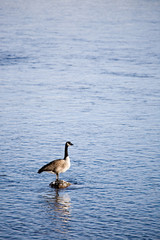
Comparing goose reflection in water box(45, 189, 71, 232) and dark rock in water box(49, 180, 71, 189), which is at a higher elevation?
dark rock in water box(49, 180, 71, 189)

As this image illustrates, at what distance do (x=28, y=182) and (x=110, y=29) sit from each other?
170ft

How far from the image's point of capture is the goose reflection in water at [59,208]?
17156mm

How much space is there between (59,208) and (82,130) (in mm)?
11507

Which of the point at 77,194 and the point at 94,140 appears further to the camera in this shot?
the point at 94,140

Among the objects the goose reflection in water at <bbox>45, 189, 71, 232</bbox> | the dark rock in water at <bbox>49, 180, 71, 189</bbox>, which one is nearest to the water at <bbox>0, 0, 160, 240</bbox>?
the goose reflection in water at <bbox>45, 189, 71, 232</bbox>

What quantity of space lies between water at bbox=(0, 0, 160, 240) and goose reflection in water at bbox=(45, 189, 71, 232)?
0.04 meters

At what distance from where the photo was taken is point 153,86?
130 feet

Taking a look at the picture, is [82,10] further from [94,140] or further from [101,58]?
[94,140]

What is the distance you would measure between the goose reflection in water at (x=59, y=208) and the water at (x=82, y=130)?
0.04 meters

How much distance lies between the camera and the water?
17.5 m

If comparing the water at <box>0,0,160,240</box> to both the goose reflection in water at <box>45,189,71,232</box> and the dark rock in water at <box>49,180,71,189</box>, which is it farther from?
the dark rock in water at <box>49,180,71,189</box>

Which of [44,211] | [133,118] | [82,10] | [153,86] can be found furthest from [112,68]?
[82,10]

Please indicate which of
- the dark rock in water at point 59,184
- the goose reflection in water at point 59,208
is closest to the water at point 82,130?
the goose reflection in water at point 59,208

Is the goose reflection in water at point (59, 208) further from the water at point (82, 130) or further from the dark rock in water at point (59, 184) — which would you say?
the dark rock in water at point (59, 184)
